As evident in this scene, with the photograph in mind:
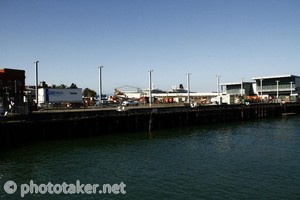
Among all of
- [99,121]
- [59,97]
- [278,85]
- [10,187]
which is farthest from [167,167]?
A: [278,85]

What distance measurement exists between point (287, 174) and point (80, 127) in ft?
100

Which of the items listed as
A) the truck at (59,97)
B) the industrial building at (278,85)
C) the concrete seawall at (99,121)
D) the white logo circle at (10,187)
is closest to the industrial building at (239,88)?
the industrial building at (278,85)

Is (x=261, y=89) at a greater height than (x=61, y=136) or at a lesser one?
greater

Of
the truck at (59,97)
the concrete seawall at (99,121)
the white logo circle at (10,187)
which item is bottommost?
the white logo circle at (10,187)

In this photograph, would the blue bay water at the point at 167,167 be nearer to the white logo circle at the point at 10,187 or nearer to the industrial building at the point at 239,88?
the white logo circle at the point at 10,187

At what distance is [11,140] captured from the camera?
132 ft

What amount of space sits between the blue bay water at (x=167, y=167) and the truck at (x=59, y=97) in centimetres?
2379

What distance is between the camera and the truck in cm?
6450

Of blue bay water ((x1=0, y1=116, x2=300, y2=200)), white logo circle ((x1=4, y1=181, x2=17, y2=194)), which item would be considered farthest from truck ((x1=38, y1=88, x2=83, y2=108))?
white logo circle ((x1=4, y1=181, x2=17, y2=194))

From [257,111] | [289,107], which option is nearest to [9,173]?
[257,111]

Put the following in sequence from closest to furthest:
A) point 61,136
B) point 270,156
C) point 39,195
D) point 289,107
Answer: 1. point 39,195
2. point 270,156
3. point 61,136
4. point 289,107

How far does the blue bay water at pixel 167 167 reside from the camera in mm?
22078

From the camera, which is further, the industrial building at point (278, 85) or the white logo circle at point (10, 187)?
the industrial building at point (278, 85)

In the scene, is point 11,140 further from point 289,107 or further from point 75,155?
point 289,107
